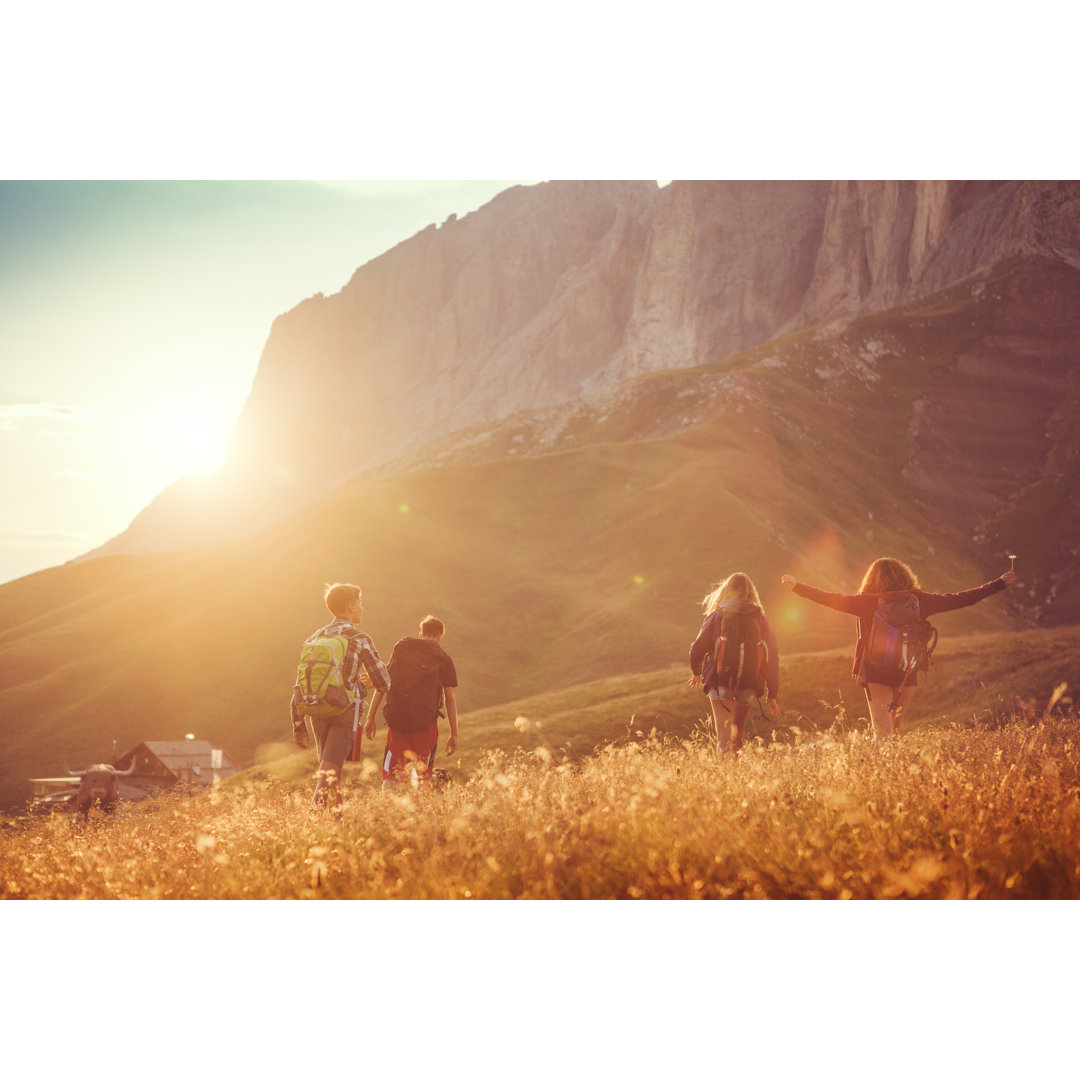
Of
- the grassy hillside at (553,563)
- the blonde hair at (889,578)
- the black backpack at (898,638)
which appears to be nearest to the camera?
the black backpack at (898,638)

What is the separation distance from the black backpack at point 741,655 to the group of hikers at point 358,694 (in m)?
2.61

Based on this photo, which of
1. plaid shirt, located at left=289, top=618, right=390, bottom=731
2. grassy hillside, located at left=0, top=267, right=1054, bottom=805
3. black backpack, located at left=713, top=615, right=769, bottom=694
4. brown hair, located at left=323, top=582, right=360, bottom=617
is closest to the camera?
plaid shirt, located at left=289, top=618, right=390, bottom=731

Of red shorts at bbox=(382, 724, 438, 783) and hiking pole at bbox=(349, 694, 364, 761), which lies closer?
hiking pole at bbox=(349, 694, 364, 761)

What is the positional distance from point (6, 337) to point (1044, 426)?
275 ft

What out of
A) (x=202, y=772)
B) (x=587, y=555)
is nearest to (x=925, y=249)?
(x=587, y=555)

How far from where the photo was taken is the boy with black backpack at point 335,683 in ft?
28.2

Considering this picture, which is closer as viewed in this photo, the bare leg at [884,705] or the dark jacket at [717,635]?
the bare leg at [884,705]

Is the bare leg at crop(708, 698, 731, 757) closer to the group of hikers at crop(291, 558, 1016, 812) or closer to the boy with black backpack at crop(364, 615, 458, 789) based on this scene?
the group of hikers at crop(291, 558, 1016, 812)

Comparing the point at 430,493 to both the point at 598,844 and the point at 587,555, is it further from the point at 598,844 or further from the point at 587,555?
the point at 598,844

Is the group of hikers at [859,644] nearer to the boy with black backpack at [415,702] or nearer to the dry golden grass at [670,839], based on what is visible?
the dry golden grass at [670,839]

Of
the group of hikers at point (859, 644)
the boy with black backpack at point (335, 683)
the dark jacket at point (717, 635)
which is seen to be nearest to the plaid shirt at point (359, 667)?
the boy with black backpack at point (335, 683)

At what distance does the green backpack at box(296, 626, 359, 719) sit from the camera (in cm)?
857

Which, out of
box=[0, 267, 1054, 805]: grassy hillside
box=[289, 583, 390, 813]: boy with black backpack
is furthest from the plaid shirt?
box=[0, 267, 1054, 805]: grassy hillside

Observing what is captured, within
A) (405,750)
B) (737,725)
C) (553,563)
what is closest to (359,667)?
(405,750)
